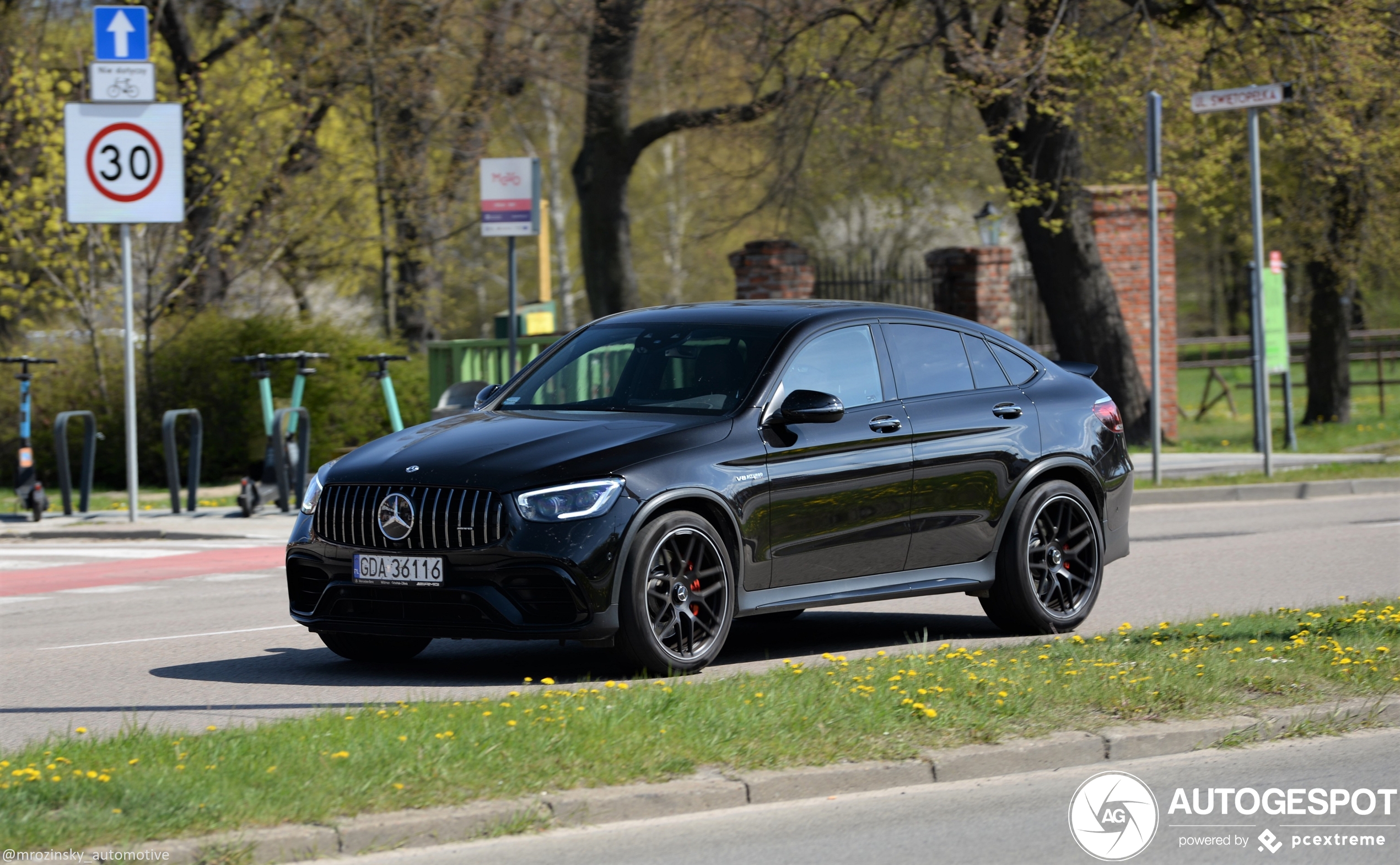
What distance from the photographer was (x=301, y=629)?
9961 millimetres

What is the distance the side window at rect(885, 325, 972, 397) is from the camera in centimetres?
912

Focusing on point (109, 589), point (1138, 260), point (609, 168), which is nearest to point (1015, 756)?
point (109, 589)

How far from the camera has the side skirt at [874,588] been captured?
826 cm

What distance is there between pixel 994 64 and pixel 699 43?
6.10m

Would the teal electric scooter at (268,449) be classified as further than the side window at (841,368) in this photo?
Yes

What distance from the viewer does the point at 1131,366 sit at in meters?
25.0

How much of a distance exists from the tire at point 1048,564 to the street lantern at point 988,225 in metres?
19.8

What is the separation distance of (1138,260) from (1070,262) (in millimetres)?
2193

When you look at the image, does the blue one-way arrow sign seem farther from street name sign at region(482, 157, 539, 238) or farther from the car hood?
the car hood

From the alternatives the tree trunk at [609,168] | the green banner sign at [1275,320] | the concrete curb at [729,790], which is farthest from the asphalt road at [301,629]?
the tree trunk at [609,168]

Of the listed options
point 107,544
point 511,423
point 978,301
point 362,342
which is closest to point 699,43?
point 978,301

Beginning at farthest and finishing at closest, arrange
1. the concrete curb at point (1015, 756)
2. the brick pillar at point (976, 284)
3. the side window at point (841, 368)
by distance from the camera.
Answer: the brick pillar at point (976, 284) < the side window at point (841, 368) < the concrete curb at point (1015, 756)

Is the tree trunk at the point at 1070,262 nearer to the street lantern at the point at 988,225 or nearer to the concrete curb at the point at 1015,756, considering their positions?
the street lantern at the point at 988,225

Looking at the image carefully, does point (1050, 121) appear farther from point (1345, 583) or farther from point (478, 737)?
point (478, 737)
